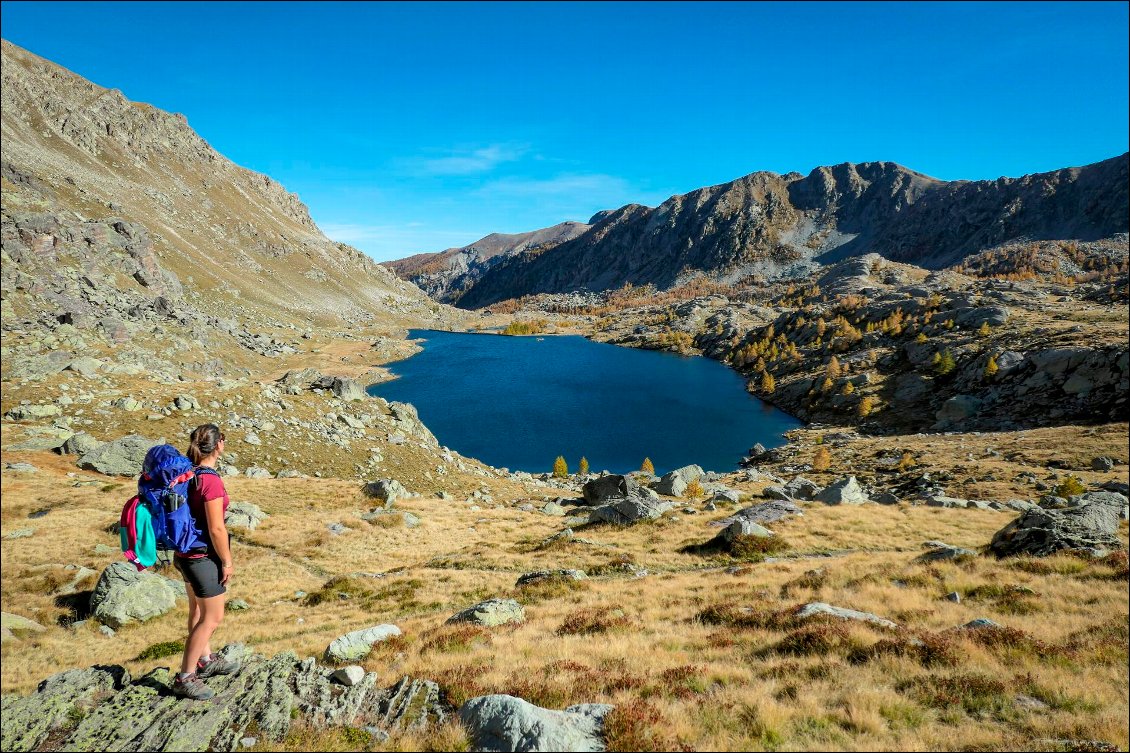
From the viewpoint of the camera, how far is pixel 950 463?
194 ft

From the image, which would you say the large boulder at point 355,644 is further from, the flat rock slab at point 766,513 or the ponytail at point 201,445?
the flat rock slab at point 766,513

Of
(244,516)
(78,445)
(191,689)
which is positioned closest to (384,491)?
(244,516)

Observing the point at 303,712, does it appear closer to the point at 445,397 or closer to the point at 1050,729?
the point at 1050,729

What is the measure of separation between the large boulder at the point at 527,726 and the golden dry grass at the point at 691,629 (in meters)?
0.39

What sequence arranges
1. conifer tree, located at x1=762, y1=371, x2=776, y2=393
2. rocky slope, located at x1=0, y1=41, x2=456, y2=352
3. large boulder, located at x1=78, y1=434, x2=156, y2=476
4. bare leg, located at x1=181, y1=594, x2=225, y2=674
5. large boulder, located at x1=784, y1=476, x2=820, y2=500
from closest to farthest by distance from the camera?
bare leg, located at x1=181, y1=594, x2=225, y2=674
large boulder, located at x1=78, y1=434, x2=156, y2=476
large boulder, located at x1=784, y1=476, x2=820, y2=500
rocky slope, located at x1=0, y1=41, x2=456, y2=352
conifer tree, located at x1=762, y1=371, x2=776, y2=393

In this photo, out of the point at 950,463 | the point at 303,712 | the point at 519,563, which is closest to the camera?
the point at 303,712

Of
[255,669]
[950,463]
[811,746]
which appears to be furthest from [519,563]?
[950,463]

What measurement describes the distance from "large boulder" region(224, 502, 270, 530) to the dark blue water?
48410 millimetres

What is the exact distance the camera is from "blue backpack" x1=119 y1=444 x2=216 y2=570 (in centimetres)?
835

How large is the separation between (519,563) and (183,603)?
15.8 m

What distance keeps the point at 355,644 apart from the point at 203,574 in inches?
253

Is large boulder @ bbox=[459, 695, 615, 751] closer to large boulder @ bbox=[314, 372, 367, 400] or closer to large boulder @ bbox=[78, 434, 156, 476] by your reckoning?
large boulder @ bbox=[78, 434, 156, 476]

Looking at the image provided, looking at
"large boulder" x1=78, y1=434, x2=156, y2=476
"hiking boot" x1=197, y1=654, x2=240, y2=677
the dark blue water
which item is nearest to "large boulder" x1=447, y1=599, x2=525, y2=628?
"hiking boot" x1=197, y1=654, x2=240, y2=677

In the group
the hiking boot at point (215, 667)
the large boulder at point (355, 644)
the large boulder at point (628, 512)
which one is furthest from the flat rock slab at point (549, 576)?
the hiking boot at point (215, 667)
